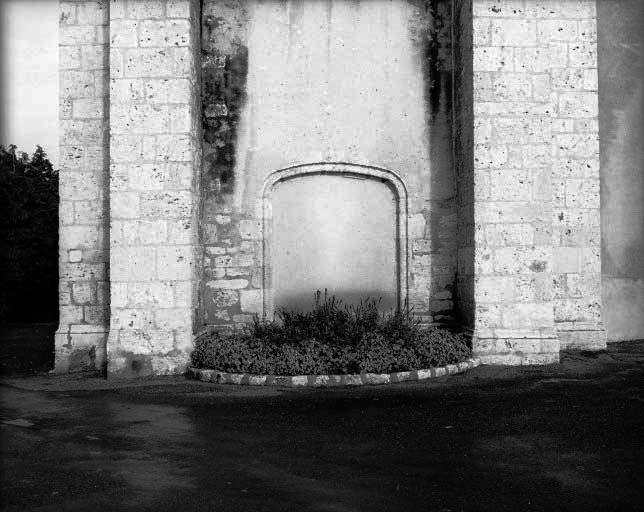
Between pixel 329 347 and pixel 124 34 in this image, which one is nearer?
pixel 329 347

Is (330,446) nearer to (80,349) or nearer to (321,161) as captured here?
(80,349)

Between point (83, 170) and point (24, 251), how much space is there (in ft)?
42.4

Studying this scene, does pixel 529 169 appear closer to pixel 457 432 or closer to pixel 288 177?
pixel 288 177

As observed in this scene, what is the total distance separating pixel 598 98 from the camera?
10.6 metres

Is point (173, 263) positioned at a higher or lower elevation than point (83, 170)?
lower

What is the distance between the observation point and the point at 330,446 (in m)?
4.99

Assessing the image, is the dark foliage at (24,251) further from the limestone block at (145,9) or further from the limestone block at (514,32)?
the limestone block at (514,32)

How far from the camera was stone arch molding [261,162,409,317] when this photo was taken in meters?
9.51

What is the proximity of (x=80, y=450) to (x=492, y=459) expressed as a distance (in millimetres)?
2857

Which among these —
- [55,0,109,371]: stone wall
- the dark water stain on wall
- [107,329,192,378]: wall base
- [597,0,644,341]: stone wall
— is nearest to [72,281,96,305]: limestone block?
[55,0,109,371]: stone wall

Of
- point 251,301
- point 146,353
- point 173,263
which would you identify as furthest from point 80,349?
point 251,301

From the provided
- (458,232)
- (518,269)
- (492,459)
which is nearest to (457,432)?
Answer: (492,459)

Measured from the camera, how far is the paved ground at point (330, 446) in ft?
12.7

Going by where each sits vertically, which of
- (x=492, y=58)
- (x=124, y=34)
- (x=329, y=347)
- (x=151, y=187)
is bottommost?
(x=329, y=347)
